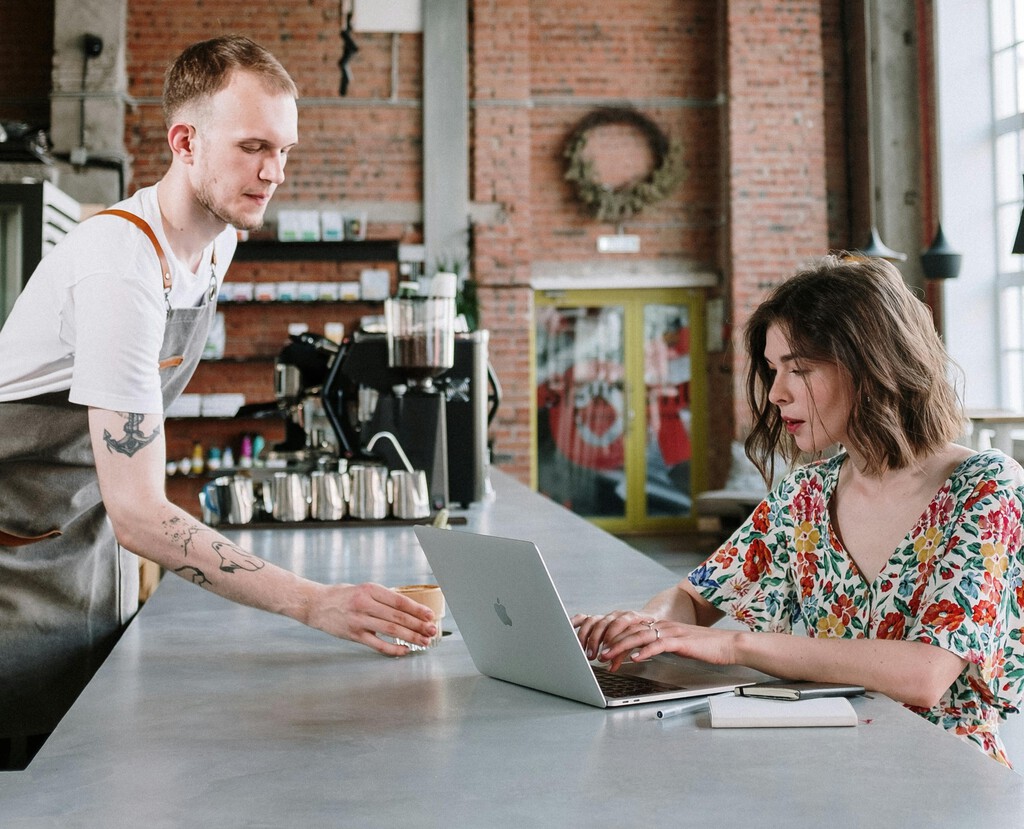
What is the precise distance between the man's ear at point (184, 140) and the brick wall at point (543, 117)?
240 inches

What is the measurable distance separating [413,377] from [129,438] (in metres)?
1.49

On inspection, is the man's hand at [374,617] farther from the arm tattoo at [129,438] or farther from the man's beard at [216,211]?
the man's beard at [216,211]

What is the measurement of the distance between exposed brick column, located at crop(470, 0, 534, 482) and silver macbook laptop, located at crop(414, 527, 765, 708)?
6.55 metres

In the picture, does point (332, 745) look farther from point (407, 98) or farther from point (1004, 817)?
point (407, 98)

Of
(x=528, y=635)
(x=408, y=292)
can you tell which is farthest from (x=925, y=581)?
(x=408, y=292)

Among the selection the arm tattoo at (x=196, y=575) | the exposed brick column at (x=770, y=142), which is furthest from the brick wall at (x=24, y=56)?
the arm tattoo at (x=196, y=575)

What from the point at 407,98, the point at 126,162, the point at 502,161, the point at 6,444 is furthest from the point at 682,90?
the point at 6,444

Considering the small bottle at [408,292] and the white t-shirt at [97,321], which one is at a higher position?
the small bottle at [408,292]

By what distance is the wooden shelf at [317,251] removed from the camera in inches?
297

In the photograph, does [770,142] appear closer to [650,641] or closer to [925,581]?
[925,581]

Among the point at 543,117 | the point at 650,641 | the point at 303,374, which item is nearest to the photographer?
A: the point at 650,641

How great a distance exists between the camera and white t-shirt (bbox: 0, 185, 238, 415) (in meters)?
1.49

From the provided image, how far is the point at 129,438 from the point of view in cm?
149

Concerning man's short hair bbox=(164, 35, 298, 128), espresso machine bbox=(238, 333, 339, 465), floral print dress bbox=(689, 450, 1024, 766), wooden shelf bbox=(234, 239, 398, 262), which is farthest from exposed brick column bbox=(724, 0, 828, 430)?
man's short hair bbox=(164, 35, 298, 128)
